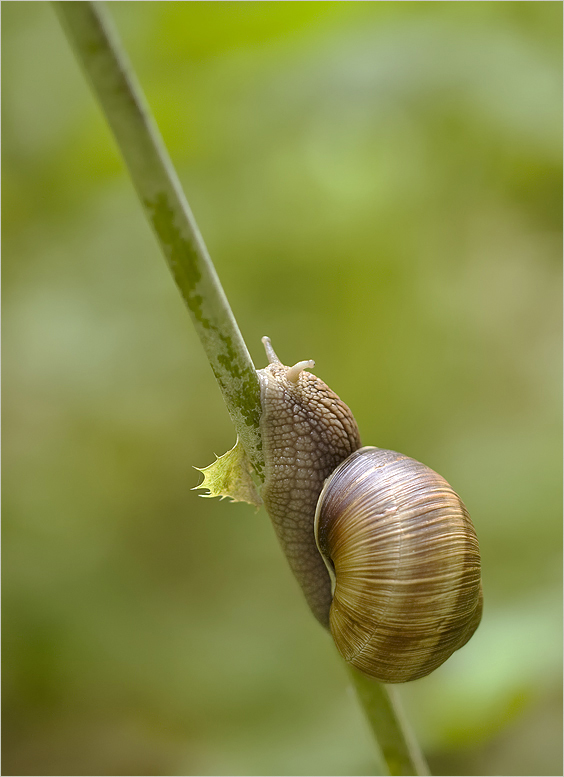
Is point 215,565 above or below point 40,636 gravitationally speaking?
below

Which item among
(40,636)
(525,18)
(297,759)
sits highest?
(525,18)

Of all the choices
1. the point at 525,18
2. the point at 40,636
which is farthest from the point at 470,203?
the point at 40,636

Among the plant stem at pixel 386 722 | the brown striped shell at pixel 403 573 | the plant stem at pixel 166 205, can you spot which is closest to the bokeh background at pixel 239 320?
the plant stem at pixel 386 722

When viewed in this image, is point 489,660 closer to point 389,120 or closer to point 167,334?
point 167,334

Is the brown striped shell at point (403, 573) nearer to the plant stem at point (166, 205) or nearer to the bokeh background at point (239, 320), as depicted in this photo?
the plant stem at point (166, 205)

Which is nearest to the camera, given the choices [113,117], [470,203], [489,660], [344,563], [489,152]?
[113,117]

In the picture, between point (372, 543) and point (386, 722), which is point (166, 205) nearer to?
point (372, 543)
